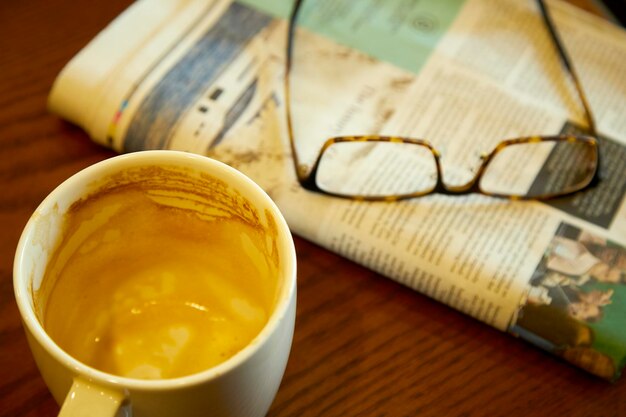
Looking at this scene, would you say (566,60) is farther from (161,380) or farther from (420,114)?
(161,380)

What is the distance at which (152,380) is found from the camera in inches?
12.1

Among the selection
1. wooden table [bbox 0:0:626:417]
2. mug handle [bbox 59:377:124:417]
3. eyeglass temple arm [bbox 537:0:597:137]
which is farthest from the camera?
eyeglass temple arm [bbox 537:0:597:137]

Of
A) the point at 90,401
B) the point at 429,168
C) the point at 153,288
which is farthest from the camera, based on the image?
the point at 429,168

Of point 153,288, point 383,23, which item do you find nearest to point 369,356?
point 153,288

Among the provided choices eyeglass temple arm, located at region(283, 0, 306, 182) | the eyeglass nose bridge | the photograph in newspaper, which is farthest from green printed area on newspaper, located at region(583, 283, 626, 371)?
eyeglass temple arm, located at region(283, 0, 306, 182)

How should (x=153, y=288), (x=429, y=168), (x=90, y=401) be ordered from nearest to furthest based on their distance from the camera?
(x=90, y=401) < (x=153, y=288) < (x=429, y=168)

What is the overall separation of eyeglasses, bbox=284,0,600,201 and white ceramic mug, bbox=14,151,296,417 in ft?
0.49

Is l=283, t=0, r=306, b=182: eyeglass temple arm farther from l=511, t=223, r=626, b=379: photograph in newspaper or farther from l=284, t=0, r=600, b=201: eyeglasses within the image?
l=511, t=223, r=626, b=379: photograph in newspaper

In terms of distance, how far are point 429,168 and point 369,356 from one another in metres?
0.16

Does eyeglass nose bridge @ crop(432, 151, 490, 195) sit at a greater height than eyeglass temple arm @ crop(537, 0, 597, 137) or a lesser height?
lesser

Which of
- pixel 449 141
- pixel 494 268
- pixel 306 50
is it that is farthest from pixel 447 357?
pixel 306 50

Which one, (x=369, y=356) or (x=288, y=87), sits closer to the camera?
(x=369, y=356)

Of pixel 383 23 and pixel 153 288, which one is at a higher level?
pixel 383 23

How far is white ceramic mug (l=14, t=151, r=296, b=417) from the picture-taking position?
0.88 feet
